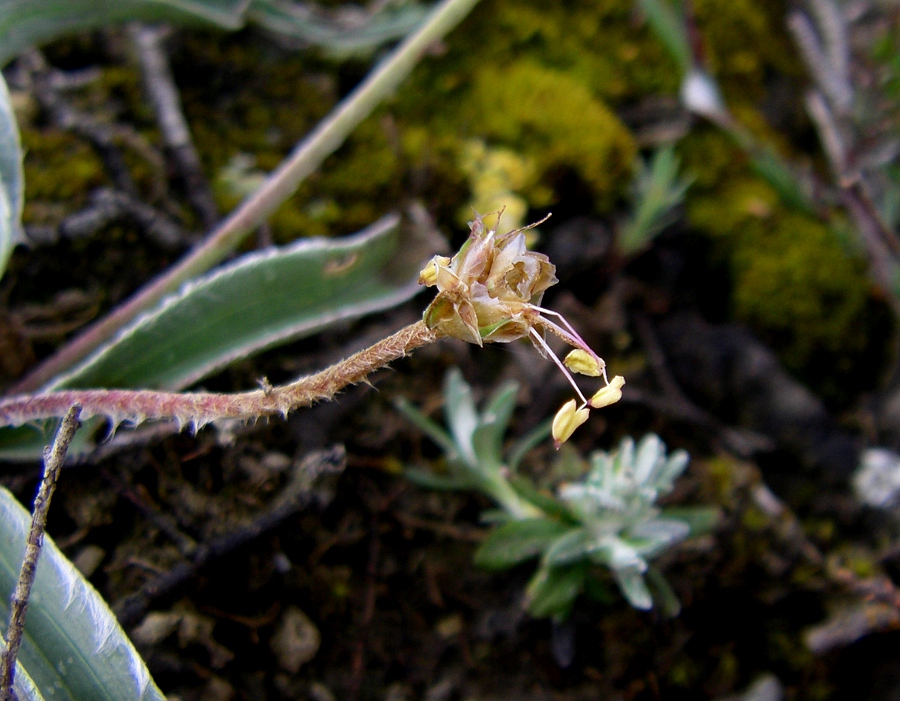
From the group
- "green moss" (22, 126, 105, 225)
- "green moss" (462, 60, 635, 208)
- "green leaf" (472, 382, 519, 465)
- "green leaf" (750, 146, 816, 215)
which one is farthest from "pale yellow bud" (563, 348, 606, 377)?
"green leaf" (750, 146, 816, 215)

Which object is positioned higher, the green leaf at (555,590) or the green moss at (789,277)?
the green moss at (789,277)

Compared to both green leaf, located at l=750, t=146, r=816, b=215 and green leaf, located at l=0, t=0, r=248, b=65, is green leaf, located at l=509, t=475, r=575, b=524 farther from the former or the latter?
green leaf, located at l=0, t=0, r=248, b=65

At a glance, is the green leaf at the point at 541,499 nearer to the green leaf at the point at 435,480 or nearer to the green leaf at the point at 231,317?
the green leaf at the point at 435,480

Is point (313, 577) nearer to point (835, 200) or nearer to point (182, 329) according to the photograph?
point (182, 329)

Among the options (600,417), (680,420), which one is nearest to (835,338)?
(680,420)

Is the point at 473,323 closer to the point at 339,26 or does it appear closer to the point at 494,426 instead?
the point at 494,426

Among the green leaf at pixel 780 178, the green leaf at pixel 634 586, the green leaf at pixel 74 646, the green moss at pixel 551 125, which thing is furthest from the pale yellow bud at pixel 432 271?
the green leaf at pixel 780 178
